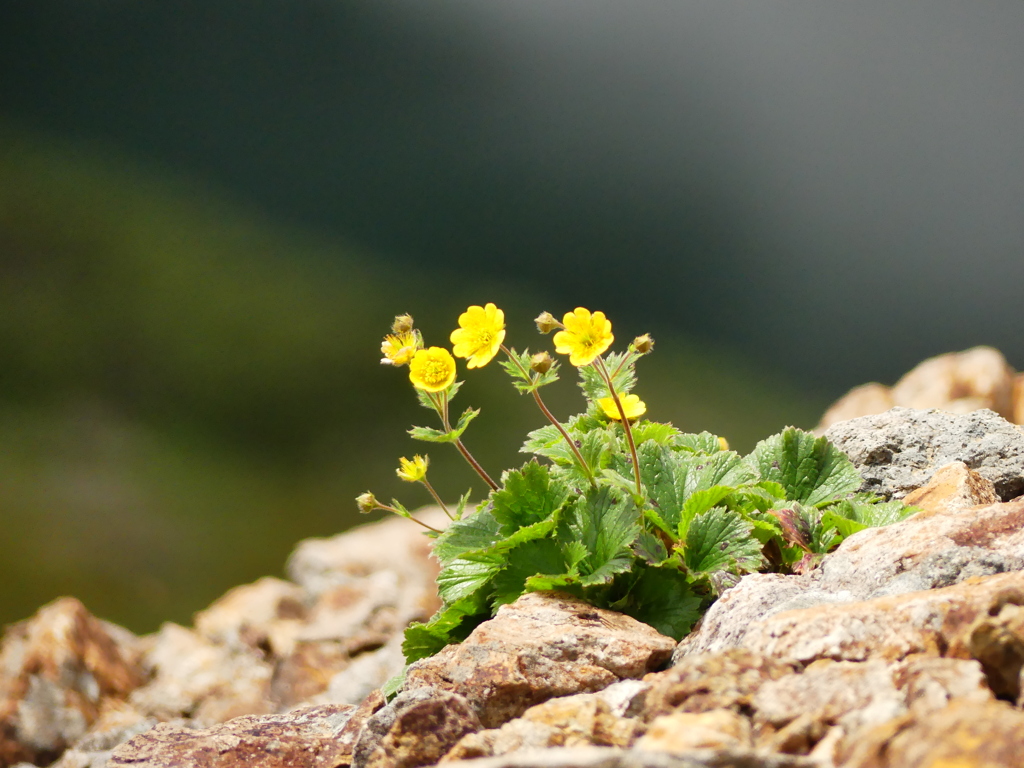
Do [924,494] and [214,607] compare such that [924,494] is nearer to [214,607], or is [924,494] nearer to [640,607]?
[640,607]

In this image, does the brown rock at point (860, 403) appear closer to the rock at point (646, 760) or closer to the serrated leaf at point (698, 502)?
the serrated leaf at point (698, 502)

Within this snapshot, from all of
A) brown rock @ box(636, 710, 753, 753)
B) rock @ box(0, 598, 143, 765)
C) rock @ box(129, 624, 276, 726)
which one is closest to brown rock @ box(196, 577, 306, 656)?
rock @ box(129, 624, 276, 726)

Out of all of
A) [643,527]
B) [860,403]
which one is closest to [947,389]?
[860,403]

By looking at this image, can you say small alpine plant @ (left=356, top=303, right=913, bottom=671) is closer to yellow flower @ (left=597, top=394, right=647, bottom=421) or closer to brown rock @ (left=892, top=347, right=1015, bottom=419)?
yellow flower @ (left=597, top=394, right=647, bottom=421)

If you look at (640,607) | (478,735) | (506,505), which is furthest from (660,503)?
(478,735)

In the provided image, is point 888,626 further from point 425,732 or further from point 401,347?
point 401,347
